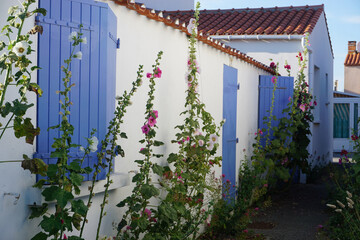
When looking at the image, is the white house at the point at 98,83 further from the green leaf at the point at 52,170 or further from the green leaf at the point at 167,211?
the green leaf at the point at 167,211

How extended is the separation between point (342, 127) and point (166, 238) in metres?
16.2

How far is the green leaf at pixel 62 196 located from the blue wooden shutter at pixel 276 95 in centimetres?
681

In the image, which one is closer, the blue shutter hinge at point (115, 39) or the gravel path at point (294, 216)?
the blue shutter hinge at point (115, 39)

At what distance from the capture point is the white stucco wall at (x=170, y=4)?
555 inches

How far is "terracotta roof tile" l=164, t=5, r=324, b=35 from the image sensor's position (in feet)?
39.1

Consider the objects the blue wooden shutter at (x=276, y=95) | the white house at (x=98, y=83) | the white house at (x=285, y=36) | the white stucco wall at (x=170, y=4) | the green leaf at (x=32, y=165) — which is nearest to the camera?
the green leaf at (x=32, y=165)

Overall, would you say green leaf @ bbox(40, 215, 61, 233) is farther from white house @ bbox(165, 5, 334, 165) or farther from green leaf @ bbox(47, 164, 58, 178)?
white house @ bbox(165, 5, 334, 165)

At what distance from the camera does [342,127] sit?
19.7m

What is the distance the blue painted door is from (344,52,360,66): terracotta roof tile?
18.6m

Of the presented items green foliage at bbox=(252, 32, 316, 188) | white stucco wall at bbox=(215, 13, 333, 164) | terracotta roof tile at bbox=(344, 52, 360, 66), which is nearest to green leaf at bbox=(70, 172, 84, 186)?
green foliage at bbox=(252, 32, 316, 188)

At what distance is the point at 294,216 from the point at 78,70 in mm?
5327

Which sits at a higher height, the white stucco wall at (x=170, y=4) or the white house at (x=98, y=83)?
the white stucco wall at (x=170, y=4)

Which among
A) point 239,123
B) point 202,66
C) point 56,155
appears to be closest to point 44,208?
point 56,155

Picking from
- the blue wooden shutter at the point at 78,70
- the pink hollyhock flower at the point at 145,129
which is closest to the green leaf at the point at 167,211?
the pink hollyhock flower at the point at 145,129
